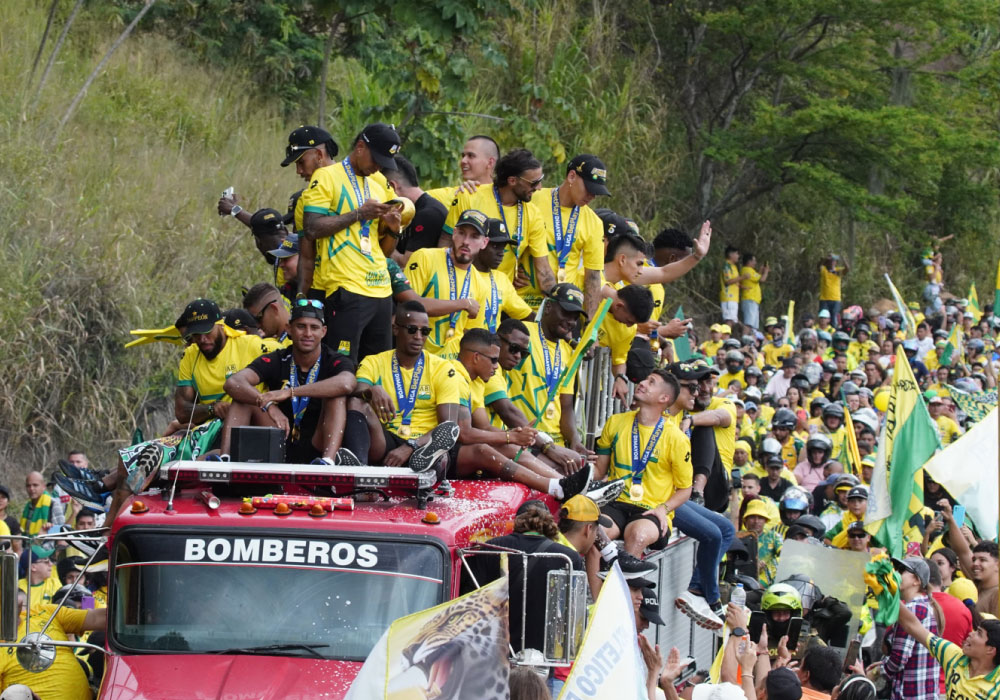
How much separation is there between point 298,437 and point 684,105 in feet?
85.5

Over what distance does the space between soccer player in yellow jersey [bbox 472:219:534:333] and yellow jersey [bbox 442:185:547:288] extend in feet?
1.77

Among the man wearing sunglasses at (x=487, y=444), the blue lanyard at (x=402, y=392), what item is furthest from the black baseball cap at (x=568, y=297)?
the blue lanyard at (x=402, y=392)

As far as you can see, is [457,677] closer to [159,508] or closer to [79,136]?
[159,508]

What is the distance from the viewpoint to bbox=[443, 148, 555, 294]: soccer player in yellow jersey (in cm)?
1214

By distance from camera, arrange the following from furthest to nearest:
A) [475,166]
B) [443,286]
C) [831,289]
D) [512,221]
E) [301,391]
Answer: [831,289] < [475,166] < [512,221] < [443,286] < [301,391]

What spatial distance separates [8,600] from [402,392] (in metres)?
2.98

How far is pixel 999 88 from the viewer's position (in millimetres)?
34156

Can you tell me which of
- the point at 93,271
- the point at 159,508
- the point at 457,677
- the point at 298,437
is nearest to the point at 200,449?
the point at 298,437

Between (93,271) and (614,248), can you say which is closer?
(614,248)

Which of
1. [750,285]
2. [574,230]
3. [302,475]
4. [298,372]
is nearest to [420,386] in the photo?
[298,372]

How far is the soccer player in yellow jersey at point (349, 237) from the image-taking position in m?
10.5

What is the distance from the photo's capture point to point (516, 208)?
484 inches

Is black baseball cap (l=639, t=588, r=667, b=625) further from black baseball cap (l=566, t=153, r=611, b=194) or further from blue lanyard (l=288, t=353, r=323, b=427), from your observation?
black baseball cap (l=566, t=153, r=611, b=194)

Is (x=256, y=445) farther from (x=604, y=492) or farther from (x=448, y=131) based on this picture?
(x=448, y=131)
